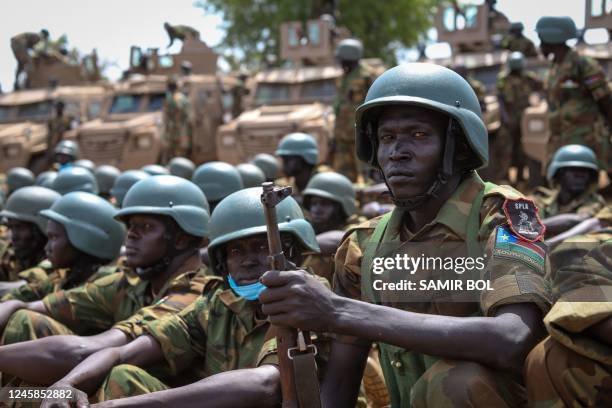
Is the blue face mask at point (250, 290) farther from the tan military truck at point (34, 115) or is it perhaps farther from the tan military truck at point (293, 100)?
the tan military truck at point (34, 115)

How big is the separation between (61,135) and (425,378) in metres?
15.2

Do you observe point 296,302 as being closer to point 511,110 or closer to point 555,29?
point 555,29

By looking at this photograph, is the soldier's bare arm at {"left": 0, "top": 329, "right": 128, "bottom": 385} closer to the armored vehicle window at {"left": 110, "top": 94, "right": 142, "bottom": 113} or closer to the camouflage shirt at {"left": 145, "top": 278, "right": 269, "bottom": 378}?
the camouflage shirt at {"left": 145, "top": 278, "right": 269, "bottom": 378}

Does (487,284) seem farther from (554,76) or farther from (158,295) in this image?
(554,76)

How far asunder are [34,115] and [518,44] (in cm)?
994

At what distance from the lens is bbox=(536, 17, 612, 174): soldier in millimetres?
8102

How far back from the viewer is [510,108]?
38.3ft

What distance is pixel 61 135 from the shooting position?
16.9 m

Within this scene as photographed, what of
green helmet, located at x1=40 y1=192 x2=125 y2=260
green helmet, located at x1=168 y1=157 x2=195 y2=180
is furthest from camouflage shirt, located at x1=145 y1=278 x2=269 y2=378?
green helmet, located at x1=168 y1=157 x2=195 y2=180

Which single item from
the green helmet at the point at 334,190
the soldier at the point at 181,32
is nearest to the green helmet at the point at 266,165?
the green helmet at the point at 334,190

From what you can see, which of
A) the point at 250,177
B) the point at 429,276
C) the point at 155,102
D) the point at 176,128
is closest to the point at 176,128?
the point at 176,128

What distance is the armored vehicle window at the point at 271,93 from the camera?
49.1ft

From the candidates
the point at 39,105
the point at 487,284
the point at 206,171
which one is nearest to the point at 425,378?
the point at 487,284

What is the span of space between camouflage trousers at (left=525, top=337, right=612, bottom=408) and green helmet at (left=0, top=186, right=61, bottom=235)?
4.56 metres
